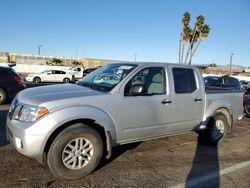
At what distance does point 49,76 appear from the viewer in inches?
1115

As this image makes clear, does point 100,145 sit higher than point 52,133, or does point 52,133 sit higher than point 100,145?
point 52,133

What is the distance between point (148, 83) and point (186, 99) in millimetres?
948

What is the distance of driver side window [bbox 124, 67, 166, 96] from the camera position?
4508mm

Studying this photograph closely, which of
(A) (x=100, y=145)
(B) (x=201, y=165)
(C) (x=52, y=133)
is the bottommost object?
(B) (x=201, y=165)

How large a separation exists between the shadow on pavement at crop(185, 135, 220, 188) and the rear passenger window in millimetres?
1363

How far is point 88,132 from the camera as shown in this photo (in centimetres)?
401

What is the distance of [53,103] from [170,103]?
88.7 inches

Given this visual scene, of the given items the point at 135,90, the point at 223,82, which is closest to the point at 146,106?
the point at 135,90

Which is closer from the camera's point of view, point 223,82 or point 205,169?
point 205,169

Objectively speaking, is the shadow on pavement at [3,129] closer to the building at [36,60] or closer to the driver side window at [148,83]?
the driver side window at [148,83]

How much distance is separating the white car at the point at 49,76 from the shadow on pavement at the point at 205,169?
78.4 ft

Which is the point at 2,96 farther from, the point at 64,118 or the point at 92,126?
the point at 64,118

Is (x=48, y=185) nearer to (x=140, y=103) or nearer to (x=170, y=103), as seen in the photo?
(x=140, y=103)

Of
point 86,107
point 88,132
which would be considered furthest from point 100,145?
point 86,107
